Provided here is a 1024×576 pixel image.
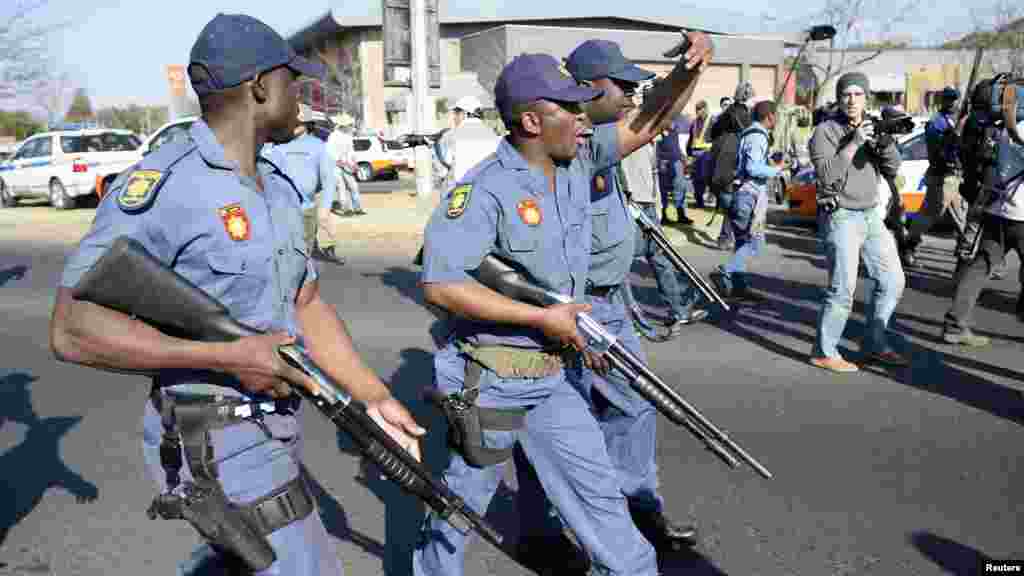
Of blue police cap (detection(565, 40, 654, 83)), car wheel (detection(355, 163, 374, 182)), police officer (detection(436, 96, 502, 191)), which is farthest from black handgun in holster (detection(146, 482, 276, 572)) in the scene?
car wheel (detection(355, 163, 374, 182))

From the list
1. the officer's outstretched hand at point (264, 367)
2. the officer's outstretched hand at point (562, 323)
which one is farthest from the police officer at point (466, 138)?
the officer's outstretched hand at point (264, 367)

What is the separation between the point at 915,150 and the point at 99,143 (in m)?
15.9

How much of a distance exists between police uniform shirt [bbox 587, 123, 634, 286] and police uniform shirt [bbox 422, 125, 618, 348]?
0.71 metres

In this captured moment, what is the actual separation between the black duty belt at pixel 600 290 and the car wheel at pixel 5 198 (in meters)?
20.5

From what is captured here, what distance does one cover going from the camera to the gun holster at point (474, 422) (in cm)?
295

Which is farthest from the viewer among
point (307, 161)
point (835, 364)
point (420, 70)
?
point (420, 70)

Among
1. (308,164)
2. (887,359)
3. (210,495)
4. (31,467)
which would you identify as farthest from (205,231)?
(308,164)

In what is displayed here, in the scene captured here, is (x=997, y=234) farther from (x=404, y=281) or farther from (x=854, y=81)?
(x=404, y=281)

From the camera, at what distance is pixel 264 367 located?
2117 mm

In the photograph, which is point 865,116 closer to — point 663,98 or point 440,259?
point 663,98

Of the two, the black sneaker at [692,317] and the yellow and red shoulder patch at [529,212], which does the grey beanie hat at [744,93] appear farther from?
the yellow and red shoulder patch at [529,212]

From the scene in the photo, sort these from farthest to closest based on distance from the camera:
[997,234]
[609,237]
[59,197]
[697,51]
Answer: [59,197]
[997,234]
[609,237]
[697,51]

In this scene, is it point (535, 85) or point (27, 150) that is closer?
point (535, 85)

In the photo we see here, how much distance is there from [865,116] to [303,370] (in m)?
5.11
